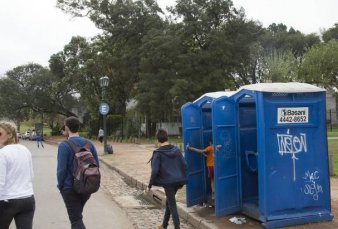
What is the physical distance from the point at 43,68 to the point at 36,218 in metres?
75.6

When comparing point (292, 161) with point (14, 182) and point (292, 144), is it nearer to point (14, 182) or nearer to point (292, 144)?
point (292, 144)

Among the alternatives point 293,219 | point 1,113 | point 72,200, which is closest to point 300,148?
point 293,219

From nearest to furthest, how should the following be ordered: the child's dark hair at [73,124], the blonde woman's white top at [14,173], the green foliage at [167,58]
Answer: the blonde woman's white top at [14,173], the child's dark hair at [73,124], the green foliage at [167,58]

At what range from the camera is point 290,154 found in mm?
7043

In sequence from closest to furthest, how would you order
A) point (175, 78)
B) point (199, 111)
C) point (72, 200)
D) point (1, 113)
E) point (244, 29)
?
point (72, 200)
point (199, 111)
point (175, 78)
point (244, 29)
point (1, 113)

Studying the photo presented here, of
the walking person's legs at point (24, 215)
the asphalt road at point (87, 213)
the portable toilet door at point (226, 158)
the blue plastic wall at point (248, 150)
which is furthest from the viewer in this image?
the asphalt road at point (87, 213)

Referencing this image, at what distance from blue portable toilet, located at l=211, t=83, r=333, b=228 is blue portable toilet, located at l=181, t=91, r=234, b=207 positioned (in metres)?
0.98

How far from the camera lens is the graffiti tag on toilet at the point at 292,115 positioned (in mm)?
6996

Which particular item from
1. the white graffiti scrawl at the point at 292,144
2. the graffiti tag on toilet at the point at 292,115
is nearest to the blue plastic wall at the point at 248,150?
the white graffiti scrawl at the point at 292,144

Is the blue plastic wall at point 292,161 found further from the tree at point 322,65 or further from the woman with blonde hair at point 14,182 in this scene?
the tree at point 322,65

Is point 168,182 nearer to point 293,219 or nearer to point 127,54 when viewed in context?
point 293,219

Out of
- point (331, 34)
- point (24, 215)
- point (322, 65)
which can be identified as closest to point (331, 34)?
point (331, 34)

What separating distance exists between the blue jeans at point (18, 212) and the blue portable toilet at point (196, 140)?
3.95 meters

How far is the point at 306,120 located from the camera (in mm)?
7180
